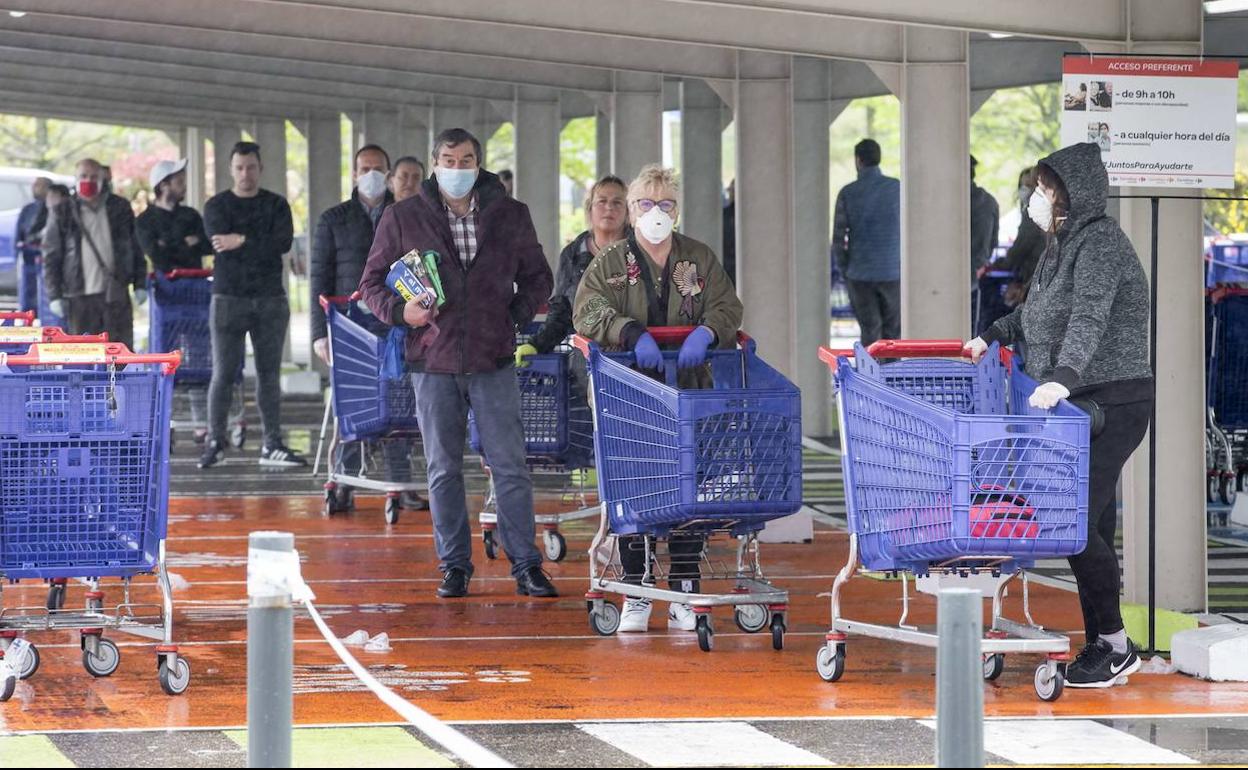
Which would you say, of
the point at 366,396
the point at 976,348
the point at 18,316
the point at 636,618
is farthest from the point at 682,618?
the point at 18,316

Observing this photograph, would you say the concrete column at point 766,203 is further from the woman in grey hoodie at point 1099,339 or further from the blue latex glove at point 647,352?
the woman in grey hoodie at point 1099,339

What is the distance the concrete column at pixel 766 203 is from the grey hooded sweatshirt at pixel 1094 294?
659 cm

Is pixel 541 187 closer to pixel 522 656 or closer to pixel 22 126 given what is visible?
pixel 522 656

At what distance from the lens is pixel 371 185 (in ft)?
45.7

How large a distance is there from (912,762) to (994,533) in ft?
3.35

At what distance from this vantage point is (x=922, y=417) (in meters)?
7.82

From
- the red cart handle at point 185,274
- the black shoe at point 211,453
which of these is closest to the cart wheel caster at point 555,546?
the black shoe at point 211,453

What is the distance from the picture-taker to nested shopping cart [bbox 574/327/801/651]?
28.9ft

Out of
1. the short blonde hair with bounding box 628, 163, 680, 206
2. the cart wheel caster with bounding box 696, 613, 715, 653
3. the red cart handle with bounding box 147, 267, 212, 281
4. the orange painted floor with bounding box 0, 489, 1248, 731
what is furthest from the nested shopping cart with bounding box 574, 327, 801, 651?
the red cart handle with bounding box 147, 267, 212, 281

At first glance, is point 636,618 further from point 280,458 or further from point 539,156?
point 539,156

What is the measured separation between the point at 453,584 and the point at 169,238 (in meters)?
8.25

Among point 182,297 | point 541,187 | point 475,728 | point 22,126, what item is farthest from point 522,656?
point 22,126

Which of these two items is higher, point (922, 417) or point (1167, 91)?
point (1167, 91)

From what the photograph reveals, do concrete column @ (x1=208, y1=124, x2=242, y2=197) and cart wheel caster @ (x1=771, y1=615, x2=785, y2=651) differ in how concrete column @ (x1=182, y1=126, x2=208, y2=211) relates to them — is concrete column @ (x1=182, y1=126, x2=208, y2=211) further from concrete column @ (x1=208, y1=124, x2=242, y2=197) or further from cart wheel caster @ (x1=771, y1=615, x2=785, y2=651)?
cart wheel caster @ (x1=771, y1=615, x2=785, y2=651)
